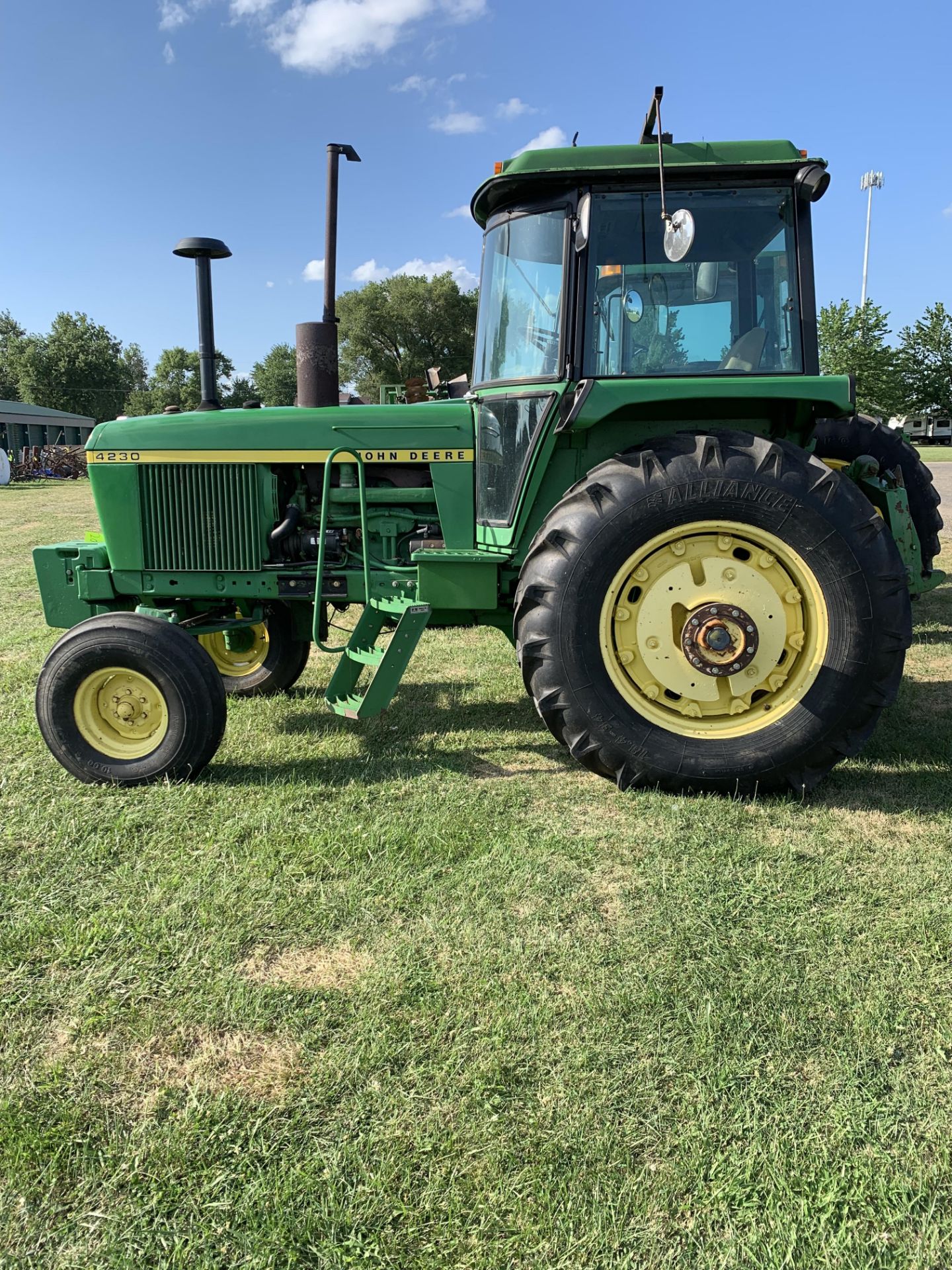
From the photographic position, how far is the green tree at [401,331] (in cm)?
4244

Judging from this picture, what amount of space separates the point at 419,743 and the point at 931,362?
51.2 metres

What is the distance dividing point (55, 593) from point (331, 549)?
1.40 meters

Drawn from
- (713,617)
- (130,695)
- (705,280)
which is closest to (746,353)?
(705,280)

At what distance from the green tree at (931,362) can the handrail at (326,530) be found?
160ft

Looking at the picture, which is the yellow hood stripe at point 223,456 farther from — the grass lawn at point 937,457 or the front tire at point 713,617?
the grass lawn at point 937,457

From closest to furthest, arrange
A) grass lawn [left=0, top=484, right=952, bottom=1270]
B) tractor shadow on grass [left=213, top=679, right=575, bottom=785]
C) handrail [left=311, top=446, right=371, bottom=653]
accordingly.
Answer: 1. grass lawn [left=0, top=484, right=952, bottom=1270]
2. tractor shadow on grass [left=213, top=679, right=575, bottom=785]
3. handrail [left=311, top=446, right=371, bottom=653]

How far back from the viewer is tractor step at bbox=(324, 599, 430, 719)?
354cm

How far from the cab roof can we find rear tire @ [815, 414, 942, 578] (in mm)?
2702

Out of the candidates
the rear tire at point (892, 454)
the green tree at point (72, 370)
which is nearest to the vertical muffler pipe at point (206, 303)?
the rear tire at point (892, 454)

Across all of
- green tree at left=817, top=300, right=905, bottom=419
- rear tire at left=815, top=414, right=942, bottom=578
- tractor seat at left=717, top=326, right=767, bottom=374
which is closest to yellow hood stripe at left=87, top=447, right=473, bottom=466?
tractor seat at left=717, top=326, right=767, bottom=374

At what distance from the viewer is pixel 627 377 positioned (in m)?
3.38

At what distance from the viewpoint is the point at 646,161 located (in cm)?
329

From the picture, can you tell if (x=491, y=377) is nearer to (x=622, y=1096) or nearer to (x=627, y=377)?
(x=627, y=377)

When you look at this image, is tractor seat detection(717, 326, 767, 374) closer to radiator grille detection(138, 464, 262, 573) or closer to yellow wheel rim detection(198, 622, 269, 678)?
radiator grille detection(138, 464, 262, 573)
